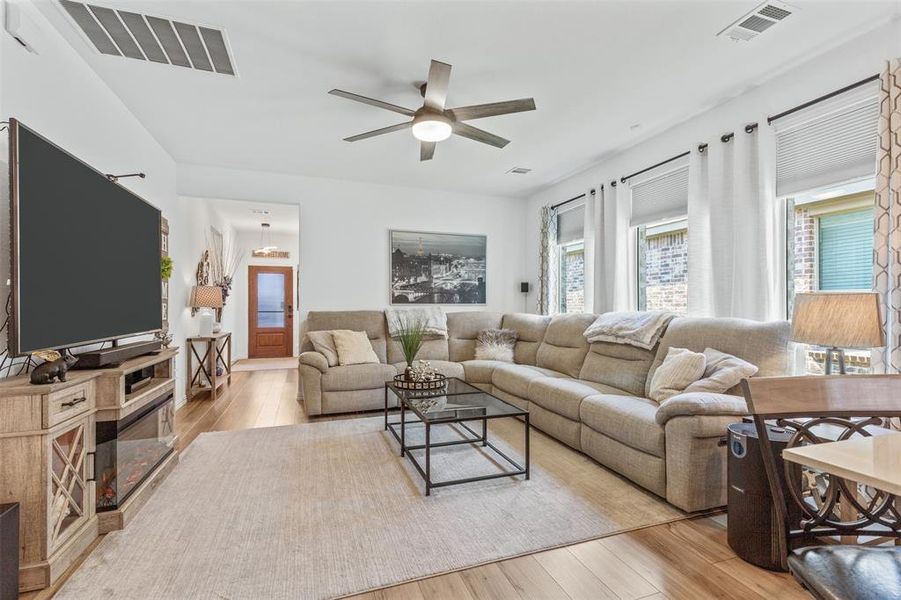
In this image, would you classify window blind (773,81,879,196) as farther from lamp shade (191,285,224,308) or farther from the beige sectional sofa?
lamp shade (191,285,224,308)

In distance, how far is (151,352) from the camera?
2768mm

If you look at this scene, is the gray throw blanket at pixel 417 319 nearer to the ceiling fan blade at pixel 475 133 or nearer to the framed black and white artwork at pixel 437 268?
the framed black and white artwork at pixel 437 268

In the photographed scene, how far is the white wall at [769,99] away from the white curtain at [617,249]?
0.23m

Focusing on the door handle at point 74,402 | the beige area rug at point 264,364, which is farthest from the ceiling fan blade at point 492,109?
the beige area rug at point 264,364

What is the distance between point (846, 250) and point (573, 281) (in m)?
2.88

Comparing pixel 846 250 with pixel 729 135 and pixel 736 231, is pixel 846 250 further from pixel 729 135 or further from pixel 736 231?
pixel 729 135

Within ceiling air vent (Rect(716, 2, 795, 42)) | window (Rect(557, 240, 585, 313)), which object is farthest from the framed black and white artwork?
ceiling air vent (Rect(716, 2, 795, 42))

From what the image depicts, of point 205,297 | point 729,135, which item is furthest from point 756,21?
point 205,297

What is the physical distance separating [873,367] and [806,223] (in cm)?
104

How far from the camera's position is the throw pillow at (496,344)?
4.97 m

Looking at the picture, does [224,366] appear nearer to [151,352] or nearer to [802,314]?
[151,352]

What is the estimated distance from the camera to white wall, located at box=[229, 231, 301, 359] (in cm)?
829

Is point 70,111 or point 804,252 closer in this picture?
point 70,111

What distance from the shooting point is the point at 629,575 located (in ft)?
5.81
